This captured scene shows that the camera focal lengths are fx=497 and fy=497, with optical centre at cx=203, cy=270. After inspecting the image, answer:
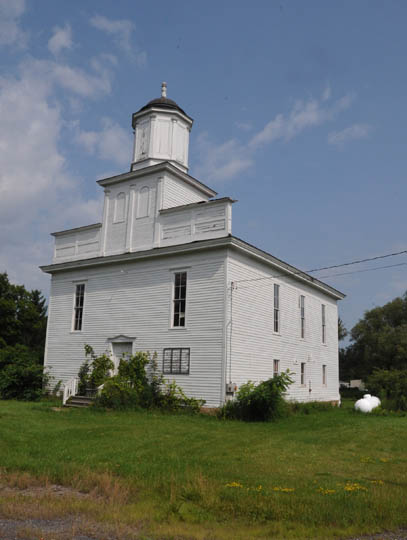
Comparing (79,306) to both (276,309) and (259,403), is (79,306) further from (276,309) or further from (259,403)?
(259,403)

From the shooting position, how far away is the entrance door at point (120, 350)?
21.7m

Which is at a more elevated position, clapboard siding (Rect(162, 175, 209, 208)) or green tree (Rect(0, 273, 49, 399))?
clapboard siding (Rect(162, 175, 209, 208))

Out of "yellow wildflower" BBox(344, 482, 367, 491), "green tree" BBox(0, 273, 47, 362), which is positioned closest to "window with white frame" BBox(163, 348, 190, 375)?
"yellow wildflower" BBox(344, 482, 367, 491)

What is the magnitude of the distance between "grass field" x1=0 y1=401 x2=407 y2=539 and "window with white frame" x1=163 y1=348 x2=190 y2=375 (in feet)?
12.0

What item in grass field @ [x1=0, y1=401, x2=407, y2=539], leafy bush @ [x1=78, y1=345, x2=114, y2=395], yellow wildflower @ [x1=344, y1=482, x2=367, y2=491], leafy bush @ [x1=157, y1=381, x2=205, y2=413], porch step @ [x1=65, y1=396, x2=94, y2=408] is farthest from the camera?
leafy bush @ [x1=78, y1=345, x2=114, y2=395]

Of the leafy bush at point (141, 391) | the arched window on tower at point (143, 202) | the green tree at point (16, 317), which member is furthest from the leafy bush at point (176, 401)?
the green tree at point (16, 317)

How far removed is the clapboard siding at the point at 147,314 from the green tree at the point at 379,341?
3429cm

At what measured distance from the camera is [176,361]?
785 inches

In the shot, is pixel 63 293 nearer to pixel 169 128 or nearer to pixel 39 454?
pixel 169 128

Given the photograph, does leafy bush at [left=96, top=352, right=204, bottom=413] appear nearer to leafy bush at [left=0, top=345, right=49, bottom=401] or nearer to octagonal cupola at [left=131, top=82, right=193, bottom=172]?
leafy bush at [left=0, top=345, right=49, bottom=401]

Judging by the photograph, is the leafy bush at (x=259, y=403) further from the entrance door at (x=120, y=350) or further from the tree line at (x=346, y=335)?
the tree line at (x=346, y=335)

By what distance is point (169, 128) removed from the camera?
24.7 m

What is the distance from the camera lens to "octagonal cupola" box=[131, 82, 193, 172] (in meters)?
24.3

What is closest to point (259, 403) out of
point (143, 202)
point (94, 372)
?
point (94, 372)
